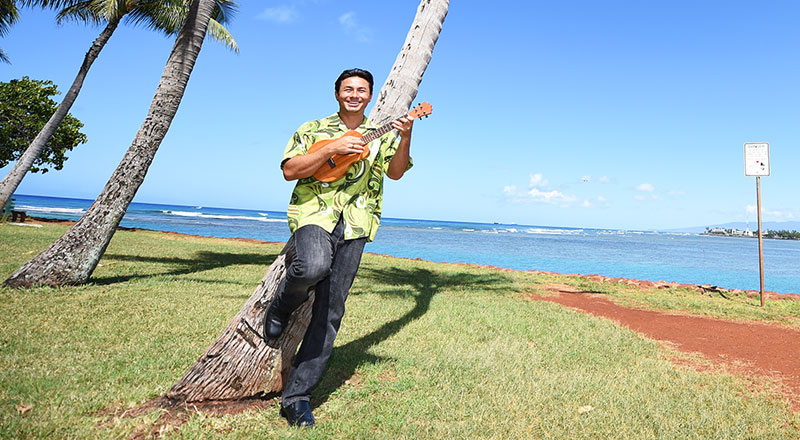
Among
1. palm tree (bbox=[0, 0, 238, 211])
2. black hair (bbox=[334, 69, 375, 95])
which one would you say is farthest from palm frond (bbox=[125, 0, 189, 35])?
black hair (bbox=[334, 69, 375, 95])

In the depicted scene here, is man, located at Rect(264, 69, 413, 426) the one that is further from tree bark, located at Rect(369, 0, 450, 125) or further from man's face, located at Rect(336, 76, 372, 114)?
tree bark, located at Rect(369, 0, 450, 125)

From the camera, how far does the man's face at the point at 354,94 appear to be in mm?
3111

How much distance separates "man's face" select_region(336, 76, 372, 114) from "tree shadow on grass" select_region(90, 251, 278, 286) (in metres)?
6.66

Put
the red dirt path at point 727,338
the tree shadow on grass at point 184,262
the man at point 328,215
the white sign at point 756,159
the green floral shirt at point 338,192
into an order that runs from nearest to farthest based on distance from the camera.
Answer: the man at point 328,215 → the green floral shirt at point 338,192 → the red dirt path at point 727,338 → the tree shadow on grass at point 184,262 → the white sign at point 756,159

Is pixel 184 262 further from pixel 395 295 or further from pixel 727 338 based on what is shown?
pixel 727 338

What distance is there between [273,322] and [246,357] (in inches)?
13.5

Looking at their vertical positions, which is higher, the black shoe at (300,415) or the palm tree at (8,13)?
the palm tree at (8,13)

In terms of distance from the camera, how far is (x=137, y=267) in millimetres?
9805

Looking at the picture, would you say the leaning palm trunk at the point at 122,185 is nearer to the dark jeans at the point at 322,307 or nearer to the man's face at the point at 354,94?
the man's face at the point at 354,94

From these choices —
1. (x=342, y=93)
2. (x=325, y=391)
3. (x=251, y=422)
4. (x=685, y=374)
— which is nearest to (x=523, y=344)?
(x=685, y=374)

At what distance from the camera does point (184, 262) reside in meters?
11.4

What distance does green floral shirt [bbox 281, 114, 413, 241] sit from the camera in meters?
2.90

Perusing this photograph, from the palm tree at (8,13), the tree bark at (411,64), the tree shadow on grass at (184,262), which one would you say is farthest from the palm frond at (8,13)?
the tree bark at (411,64)

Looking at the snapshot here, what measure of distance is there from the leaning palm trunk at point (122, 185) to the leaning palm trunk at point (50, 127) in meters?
3.99
